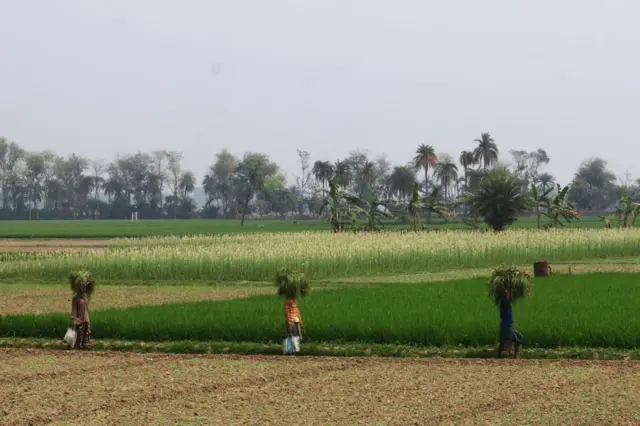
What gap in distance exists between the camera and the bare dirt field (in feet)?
41.9

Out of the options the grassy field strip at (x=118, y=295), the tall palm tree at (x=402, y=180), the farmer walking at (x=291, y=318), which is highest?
the tall palm tree at (x=402, y=180)

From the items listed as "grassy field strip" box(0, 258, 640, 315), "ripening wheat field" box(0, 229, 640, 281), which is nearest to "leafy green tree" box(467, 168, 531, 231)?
"ripening wheat field" box(0, 229, 640, 281)

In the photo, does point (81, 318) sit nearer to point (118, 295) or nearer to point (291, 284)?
point (291, 284)

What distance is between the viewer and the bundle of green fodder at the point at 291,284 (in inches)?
736

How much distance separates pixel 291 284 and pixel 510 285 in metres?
4.07

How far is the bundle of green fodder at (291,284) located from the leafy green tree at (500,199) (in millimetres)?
49536

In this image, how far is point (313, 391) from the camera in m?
14.6

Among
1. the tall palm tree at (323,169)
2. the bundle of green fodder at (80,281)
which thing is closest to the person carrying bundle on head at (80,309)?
the bundle of green fodder at (80,281)

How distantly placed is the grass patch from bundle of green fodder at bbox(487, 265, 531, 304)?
1.33 metres

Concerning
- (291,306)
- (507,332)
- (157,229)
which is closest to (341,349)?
(291,306)

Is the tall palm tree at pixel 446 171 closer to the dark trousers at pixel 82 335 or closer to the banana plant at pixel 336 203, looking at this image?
the banana plant at pixel 336 203

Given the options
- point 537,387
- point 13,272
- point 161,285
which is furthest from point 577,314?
point 13,272

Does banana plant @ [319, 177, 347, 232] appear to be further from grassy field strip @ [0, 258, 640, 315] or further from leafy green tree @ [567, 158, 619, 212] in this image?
leafy green tree @ [567, 158, 619, 212]

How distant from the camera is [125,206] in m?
185
